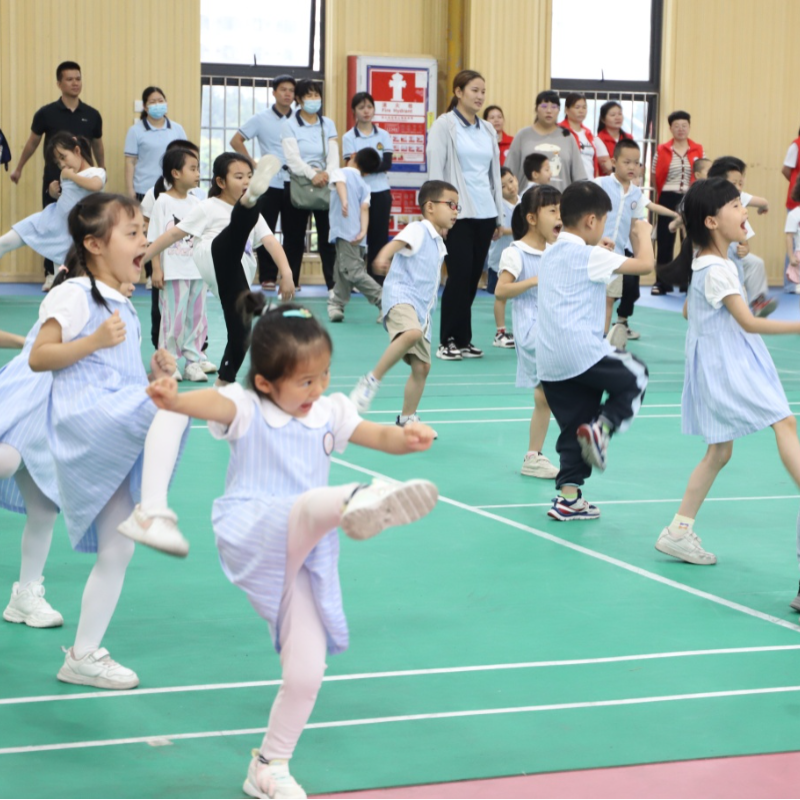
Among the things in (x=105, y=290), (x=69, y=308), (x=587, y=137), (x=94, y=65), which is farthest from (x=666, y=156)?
(x=69, y=308)

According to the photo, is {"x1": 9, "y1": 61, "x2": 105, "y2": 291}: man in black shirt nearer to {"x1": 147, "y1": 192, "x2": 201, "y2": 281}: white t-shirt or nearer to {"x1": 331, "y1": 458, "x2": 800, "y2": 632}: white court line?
{"x1": 147, "y1": 192, "x2": 201, "y2": 281}: white t-shirt

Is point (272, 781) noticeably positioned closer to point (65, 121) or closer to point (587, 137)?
point (587, 137)

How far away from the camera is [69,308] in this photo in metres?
3.89

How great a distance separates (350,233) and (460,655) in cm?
901

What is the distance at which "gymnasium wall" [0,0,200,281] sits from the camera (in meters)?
14.9

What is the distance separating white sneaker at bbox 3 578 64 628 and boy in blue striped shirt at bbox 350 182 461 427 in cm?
335

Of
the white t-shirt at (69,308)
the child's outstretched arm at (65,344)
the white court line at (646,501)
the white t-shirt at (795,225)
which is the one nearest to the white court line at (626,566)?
the white court line at (646,501)

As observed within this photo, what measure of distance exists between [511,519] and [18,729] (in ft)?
9.50

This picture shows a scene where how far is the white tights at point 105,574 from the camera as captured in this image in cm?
392

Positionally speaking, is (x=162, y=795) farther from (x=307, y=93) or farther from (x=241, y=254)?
(x=307, y=93)

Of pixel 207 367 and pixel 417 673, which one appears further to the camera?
pixel 207 367

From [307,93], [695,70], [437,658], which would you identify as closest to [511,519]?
[437,658]

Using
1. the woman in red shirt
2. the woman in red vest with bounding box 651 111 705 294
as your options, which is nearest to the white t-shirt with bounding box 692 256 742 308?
the woman in red shirt

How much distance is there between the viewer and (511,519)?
604cm
